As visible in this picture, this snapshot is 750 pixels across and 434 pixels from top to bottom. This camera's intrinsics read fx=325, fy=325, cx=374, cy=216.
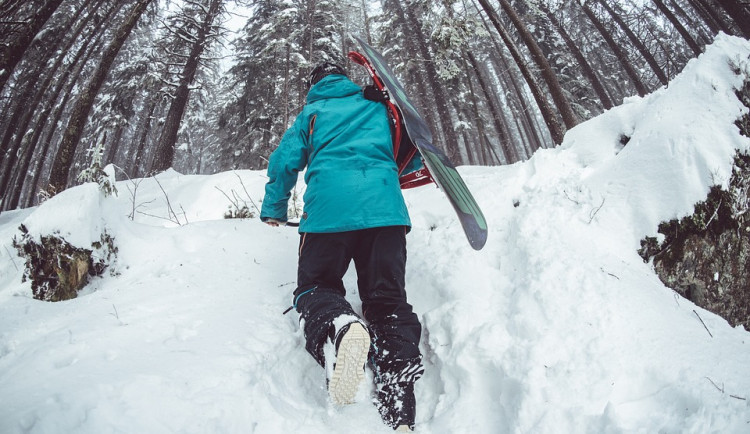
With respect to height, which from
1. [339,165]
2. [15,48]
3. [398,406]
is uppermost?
[15,48]

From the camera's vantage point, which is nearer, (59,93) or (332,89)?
(332,89)

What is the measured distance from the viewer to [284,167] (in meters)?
2.47

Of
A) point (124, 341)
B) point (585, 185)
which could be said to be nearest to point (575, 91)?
point (585, 185)

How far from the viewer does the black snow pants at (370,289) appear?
1.88 meters

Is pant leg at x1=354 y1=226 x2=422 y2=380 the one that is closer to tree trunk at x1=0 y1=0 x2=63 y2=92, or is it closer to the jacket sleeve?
the jacket sleeve

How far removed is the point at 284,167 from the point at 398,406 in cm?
178

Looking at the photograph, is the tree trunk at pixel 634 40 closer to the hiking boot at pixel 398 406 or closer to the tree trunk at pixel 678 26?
the tree trunk at pixel 678 26

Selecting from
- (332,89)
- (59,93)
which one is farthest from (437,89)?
(59,93)

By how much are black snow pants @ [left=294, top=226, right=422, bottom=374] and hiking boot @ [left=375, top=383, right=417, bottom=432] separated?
0.11 metres

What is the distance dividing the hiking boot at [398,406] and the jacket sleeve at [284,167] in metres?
1.49

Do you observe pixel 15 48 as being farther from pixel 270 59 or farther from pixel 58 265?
pixel 270 59

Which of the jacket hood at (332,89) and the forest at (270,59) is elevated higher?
the forest at (270,59)

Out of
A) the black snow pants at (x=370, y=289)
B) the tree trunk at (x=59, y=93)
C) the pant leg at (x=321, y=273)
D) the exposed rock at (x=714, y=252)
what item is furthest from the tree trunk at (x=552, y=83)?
the tree trunk at (x=59, y=93)

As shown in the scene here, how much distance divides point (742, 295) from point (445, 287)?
243 centimetres
